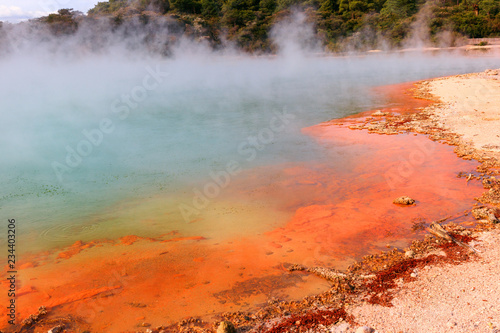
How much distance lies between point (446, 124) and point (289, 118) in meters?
4.31

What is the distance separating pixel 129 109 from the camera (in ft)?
46.0

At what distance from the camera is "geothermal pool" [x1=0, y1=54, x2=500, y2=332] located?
154 inches

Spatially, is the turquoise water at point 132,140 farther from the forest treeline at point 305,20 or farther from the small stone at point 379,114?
the forest treeline at point 305,20

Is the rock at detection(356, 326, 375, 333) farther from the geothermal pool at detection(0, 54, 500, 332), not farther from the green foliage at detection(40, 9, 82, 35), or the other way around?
the green foliage at detection(40, 9, 82, 35)

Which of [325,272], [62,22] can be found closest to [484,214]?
[325,272]

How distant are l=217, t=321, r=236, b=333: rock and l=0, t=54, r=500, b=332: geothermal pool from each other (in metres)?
0.43

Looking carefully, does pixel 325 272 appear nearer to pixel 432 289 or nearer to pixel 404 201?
pixel 432 289

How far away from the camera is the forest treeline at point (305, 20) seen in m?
37.5

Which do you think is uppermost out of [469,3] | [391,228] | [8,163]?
[469,3]

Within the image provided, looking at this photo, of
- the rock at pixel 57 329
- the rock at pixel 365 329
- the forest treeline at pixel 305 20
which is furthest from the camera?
the forest treeline at pixel 305 20

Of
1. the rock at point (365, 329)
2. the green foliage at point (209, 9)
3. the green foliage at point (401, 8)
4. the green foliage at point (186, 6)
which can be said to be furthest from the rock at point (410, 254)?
the green foliage at point (209, 9)

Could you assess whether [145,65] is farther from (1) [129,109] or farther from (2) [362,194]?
(2) [362,194]

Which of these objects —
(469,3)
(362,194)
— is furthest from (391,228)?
(469,3)

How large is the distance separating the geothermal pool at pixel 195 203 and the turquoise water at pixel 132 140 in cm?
4
